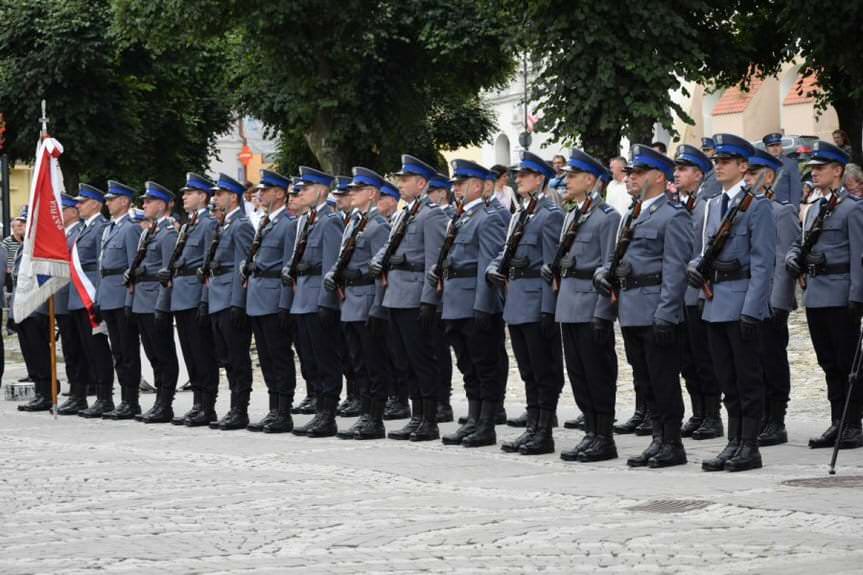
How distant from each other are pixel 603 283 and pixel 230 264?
4829 mm

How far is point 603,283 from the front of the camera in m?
12.6

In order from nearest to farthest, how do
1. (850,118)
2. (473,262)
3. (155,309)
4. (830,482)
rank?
(830,482) → (473,262) → (155,309) → (850,118)

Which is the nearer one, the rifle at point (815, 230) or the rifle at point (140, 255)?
the rifle at point (815, 230)

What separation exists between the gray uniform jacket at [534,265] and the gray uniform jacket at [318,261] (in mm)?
2079

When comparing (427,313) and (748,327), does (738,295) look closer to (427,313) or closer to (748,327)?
(748,327)

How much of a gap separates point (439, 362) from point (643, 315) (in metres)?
3.68

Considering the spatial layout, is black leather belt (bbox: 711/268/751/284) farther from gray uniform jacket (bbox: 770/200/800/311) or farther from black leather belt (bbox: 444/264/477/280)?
black leather belt (bbox: 444/264/477/280)

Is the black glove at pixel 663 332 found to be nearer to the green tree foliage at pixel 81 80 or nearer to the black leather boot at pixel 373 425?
the black leather boot at pixel 373 425

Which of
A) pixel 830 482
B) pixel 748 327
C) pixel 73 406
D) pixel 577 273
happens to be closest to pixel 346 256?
pixel 577 273

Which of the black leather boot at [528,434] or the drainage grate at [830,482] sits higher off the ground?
the black leather boot at [528,434]

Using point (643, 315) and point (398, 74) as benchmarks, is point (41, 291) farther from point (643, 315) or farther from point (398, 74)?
point (398, 74)

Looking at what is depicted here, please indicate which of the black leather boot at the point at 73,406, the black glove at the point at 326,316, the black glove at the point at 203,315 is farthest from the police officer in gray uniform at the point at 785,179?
the black leather boot at the point at 73,406

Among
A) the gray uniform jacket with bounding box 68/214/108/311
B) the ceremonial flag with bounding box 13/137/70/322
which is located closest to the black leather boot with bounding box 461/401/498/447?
the gray uniform jacket with bounding box 68/214/108/311

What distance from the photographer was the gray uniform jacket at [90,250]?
18.3 meters
